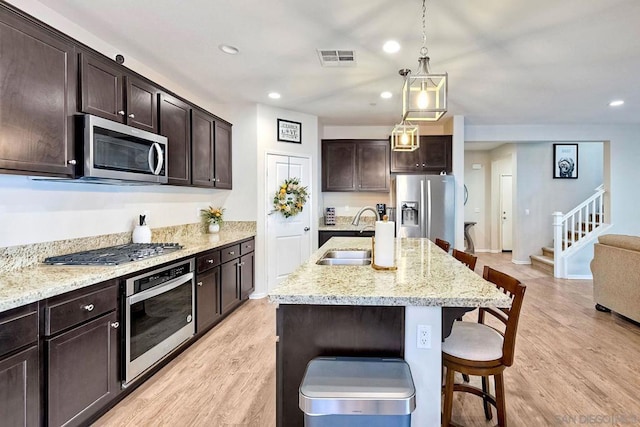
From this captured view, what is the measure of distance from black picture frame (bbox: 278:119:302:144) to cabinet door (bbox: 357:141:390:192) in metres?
1.10

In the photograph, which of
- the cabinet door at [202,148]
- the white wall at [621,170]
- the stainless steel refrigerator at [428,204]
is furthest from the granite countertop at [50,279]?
the white wall at [621,170]

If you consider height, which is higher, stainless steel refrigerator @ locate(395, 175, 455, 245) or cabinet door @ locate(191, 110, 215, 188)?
cabinet door @ locate(191, 110, 215, 188)

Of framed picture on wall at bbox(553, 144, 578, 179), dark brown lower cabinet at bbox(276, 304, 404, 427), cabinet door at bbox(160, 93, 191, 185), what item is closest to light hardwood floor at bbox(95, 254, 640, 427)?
dark brown lower cabinet at bbox(276, 304, 404, 427)

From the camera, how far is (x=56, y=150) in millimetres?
1947

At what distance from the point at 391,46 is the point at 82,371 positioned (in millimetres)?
3125

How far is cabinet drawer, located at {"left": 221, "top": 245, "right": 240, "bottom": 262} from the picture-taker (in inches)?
139

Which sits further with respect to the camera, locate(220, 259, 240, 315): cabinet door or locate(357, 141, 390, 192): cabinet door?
locate(357, 141, 390, 192): cabinet door

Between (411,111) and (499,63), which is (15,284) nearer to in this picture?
(411,111)

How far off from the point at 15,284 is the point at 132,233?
4.67 feet

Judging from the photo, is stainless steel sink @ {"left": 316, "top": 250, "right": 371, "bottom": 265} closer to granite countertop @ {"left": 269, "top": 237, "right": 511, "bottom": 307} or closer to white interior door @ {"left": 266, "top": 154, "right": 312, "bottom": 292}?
granite countertop @ {"left": 269, "top": 237, "right": 511, "bottom": 307}

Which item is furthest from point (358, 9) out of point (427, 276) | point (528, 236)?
point (528, 236)

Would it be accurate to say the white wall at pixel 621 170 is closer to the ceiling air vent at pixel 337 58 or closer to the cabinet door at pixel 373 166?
the cabinet door at pixel 373 166

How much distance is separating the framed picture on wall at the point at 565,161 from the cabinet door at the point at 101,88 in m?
7.72

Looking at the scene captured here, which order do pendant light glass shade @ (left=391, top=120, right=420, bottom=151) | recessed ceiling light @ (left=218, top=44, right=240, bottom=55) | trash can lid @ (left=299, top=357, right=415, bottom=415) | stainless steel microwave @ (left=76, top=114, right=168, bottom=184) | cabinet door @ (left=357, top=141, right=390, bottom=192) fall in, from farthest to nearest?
cabinet door @ (left=357, top=141, right=390, bottom=192), pendant light glass shade @ (left=391, top=120, right=420, bottom=151), recessed ceiling light @ (left=218, top=44, right=240, bottom=55), stainless steel microwave @ (left=76, top=114, right=168, bottom=184), trash can lid @ (left=299, top=357, right=415, bottom=415)
